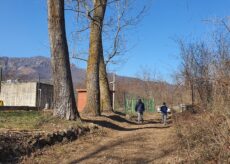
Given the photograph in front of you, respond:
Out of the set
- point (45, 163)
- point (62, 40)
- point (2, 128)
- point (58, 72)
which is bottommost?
point (45, 163)

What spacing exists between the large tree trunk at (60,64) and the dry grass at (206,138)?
601cm

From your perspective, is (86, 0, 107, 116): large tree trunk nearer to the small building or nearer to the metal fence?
the metal fence

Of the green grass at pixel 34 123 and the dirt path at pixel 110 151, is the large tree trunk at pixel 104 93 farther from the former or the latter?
the dirt path at pixel 110 151

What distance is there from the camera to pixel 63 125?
50.7ft

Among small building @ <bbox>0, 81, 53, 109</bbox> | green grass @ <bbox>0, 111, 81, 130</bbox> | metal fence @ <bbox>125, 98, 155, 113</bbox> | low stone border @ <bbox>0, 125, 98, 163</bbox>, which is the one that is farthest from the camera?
small building @ <bbox>0, 81, 53, 109</bbox>

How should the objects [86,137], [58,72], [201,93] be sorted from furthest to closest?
[58,72]
[86,137]
[201,93]

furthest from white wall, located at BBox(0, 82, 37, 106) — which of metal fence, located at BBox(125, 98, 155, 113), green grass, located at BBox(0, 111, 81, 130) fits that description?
green grass, located at BBox(0, 111, 81, 130)

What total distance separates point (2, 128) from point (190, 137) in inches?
213

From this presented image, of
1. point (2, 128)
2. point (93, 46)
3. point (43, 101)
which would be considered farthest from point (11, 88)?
point (2, 128)

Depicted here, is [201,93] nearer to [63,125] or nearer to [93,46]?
[63,125]

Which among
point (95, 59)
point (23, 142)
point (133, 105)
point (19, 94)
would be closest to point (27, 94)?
point (19, 94)

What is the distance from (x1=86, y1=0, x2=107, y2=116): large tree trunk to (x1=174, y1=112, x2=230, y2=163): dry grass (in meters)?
10.2

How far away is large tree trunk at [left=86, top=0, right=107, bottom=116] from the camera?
2195 cm

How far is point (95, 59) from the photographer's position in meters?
22.7
